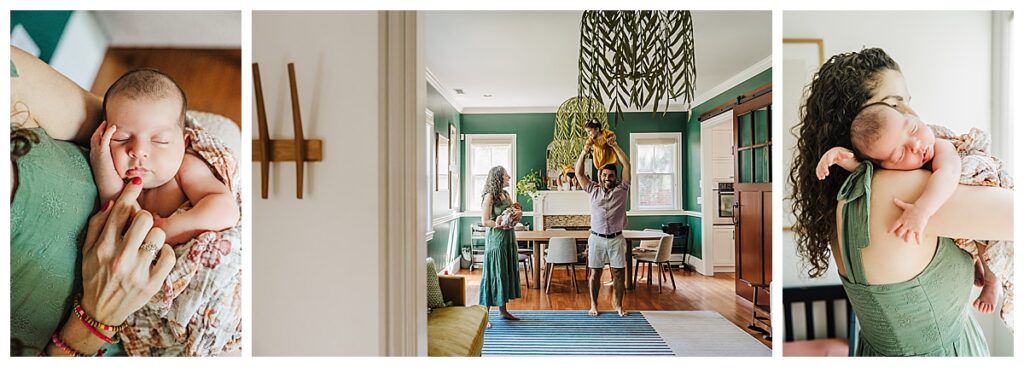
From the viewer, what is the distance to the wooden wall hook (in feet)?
4.00

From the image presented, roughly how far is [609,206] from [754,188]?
103 cm

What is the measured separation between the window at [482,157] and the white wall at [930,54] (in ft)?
18.5

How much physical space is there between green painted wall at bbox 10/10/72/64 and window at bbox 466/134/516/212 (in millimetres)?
5722

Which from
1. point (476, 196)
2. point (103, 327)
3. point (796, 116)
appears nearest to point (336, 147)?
point (103, 327)

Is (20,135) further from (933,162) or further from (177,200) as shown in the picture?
(933,162)

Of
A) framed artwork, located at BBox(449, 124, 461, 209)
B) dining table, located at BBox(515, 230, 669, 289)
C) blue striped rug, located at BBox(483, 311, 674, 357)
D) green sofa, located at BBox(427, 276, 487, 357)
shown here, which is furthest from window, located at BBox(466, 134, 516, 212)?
green sofa, located at BBox(427, 276, 487, 357)

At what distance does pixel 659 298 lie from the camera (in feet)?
16.4

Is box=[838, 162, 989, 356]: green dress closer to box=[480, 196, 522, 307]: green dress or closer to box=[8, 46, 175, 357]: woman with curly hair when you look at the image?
box=[8, 46, 175, 357]: woman with curly hair

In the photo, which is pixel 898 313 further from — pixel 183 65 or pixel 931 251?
pixel 183 65

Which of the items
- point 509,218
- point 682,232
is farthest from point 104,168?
point 682,232

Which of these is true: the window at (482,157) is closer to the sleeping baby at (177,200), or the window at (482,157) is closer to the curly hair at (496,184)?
the curly hair at (496,184)

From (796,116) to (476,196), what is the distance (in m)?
5.75

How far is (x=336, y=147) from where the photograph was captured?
49.1 inches
